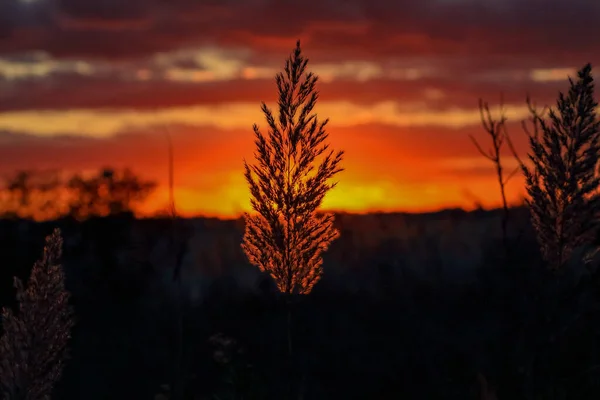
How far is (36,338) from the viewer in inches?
166

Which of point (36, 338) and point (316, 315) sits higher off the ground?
point (36, 338)

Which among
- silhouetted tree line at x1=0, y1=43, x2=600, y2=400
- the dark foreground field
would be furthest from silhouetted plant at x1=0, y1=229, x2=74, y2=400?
the dark foreground field

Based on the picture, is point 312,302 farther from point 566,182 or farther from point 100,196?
point 566,182

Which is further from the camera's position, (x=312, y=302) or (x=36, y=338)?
(x=312, y=302)

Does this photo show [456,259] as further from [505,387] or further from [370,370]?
[505,387]

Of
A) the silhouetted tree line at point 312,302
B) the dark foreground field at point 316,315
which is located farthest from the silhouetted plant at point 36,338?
the dark foreground field at point 316,315

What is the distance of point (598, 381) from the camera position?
825 centimetres

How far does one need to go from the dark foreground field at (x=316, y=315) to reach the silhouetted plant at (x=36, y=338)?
254cm

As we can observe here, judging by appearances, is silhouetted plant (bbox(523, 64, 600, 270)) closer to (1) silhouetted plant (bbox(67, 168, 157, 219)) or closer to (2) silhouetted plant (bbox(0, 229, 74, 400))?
(2) silhouetted plant (bbox(0, 229, 74, 400))

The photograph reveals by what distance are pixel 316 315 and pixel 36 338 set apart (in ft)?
38.7

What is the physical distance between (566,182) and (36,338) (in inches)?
122

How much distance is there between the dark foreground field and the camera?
10.2 m

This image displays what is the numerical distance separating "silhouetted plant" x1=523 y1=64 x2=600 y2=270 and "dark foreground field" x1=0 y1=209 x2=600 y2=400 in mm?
849

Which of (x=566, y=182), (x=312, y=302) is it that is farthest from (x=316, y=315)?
(x=566, y=182)
